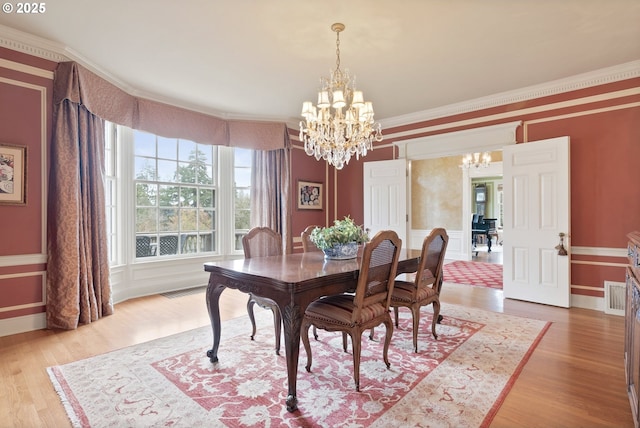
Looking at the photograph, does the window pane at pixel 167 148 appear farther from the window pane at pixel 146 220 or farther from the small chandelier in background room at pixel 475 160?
the small chandelier in background room at pixel 475 160

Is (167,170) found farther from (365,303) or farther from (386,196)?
(365,303)

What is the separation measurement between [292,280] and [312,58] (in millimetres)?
2488

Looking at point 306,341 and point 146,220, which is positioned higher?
point 146,220

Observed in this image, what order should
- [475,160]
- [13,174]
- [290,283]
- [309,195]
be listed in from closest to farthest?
[290,283], [13,174], [309,195], [475,160]

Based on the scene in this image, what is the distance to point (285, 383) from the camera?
2219 mm

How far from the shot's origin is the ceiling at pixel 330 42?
8.55 ft

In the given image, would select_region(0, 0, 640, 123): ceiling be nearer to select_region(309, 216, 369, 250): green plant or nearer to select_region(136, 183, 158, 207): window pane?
select_region(136, 183, 158, 207): window pane

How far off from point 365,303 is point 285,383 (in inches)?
30.2

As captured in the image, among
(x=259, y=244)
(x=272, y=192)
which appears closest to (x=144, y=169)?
(x=272, y=192)

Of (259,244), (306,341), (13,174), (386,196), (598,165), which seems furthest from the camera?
(386,196)

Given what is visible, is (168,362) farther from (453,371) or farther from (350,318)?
(453,371)

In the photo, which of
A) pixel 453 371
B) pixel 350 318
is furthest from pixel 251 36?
pixel 453 371

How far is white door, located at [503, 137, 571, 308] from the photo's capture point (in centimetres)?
397

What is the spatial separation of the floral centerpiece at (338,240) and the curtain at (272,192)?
8.93 ft
